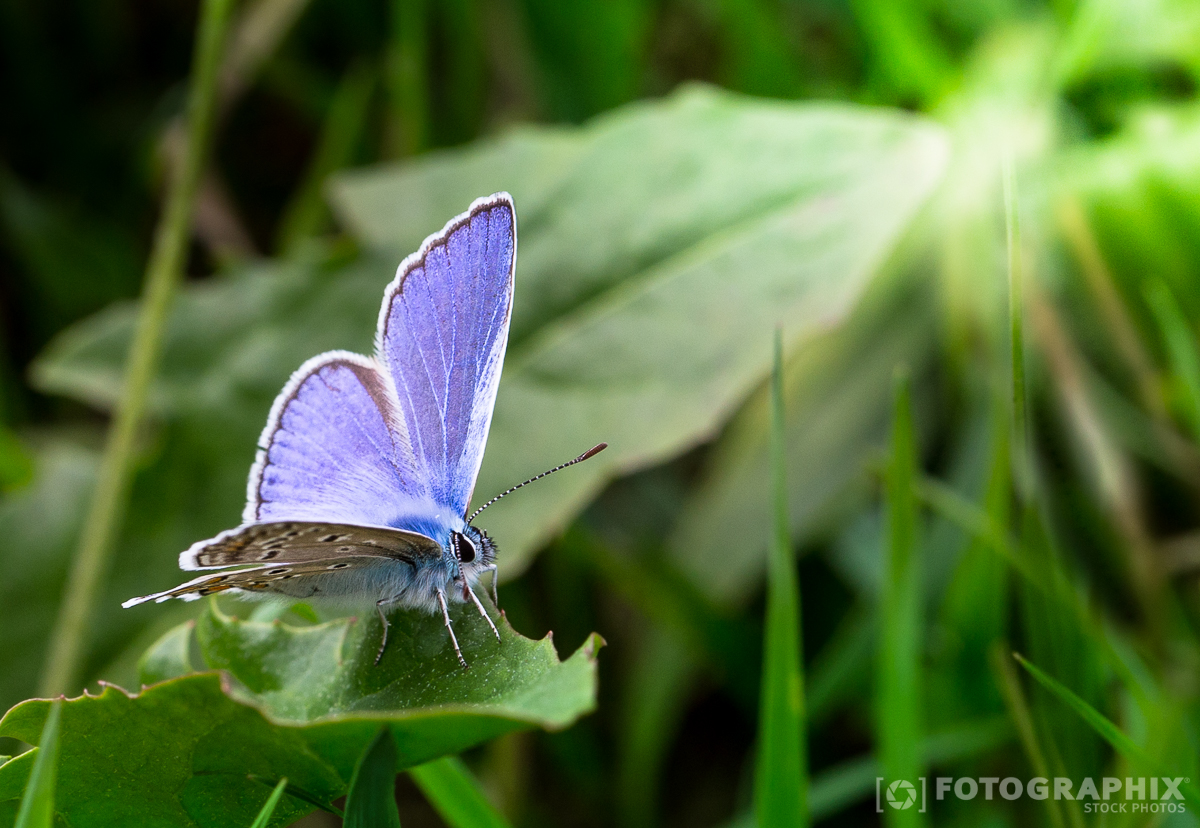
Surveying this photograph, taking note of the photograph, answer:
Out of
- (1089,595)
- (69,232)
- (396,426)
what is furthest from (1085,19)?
(69,232)

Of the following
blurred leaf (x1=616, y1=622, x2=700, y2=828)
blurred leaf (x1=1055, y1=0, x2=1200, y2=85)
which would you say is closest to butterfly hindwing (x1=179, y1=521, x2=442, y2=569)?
blurred leaf (x1=616, y1=622, x2=700, y2=828)

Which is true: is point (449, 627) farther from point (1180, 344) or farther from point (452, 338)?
point (1180, 344)

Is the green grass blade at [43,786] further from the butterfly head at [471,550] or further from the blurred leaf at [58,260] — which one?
the blurred leaf at [58,260]

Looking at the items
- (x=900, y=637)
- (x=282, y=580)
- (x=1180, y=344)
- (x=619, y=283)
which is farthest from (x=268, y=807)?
(x=1180, y=344)

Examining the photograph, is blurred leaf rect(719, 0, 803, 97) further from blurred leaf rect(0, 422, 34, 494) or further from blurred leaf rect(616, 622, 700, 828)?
blurred leaf rect(0, 422, 34, 494)

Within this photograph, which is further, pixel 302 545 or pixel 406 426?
pixel 406 426

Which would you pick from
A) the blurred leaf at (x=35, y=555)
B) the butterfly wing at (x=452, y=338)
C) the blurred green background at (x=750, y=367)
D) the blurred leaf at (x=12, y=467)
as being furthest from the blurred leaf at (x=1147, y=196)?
the blurred leaf at (x=12, y=467)
